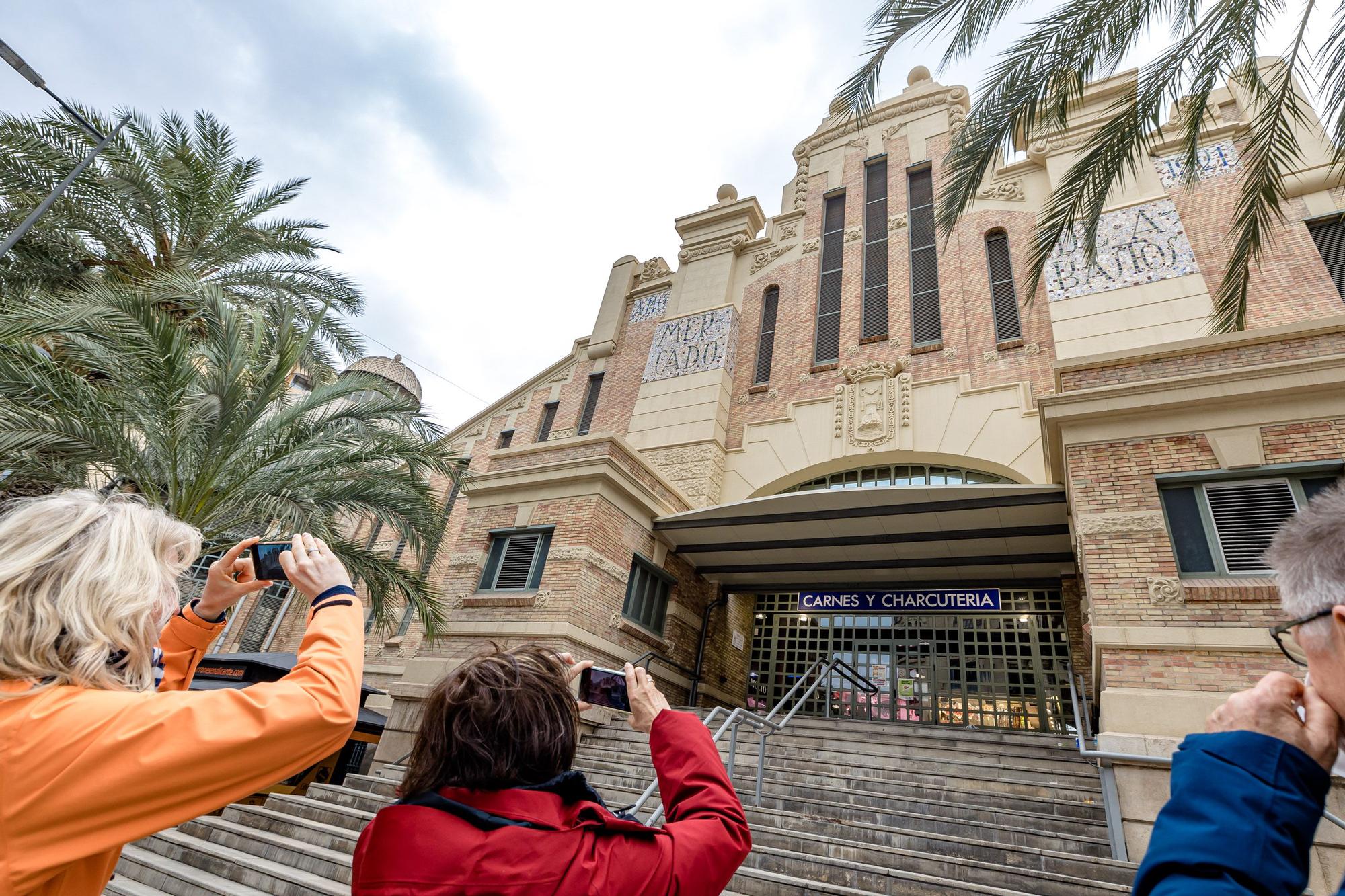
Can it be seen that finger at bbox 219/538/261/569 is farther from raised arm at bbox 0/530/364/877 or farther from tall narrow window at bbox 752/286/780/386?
tall narrow window at bbox 752/286/780/386

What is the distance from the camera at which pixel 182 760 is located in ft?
3.85

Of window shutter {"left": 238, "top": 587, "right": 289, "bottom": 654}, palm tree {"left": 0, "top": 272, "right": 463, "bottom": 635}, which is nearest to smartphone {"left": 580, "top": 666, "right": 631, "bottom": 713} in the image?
palm tree {"left": 0, "top": 272, "right": 463, "bottom": 635}

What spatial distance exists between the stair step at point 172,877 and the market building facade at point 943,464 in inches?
151

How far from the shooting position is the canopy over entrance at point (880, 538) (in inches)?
424

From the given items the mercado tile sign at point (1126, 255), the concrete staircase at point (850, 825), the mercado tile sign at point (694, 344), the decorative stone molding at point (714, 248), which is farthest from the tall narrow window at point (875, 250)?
the concrete staircase at point (850, 825)

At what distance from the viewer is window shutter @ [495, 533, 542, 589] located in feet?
39.1

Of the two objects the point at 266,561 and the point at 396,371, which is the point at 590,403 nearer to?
the point at 266,561

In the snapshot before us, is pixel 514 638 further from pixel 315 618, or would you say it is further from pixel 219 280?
pixel 315 618

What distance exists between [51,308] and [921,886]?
35.8ft

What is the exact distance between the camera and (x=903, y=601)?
Answer: 43.5 ft

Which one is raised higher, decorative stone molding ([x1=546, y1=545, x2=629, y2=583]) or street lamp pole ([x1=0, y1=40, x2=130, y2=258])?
street lamp pole ([x1=0, y1=40, x2=130, y2=258])

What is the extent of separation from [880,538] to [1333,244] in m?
9.46

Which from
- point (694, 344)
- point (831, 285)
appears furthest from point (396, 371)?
point (831, 285)

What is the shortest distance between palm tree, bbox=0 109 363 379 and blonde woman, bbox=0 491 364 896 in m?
9.55
